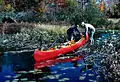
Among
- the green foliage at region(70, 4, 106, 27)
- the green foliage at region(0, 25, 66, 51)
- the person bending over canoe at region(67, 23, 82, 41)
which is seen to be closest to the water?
the person bending over canoe at region(67, 23, 82, 41)

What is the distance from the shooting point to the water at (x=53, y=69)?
12203mm

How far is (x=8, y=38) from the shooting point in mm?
25250

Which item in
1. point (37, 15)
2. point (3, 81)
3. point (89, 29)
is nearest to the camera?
point (3, 81)

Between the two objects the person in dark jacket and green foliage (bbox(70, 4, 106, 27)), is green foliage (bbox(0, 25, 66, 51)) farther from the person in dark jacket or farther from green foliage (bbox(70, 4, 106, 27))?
green foliage (bbox(70, 4, 106, 27))

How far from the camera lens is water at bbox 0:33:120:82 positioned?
12203 millimetres

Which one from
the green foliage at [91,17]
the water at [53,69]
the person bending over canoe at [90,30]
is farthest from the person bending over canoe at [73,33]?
the green foliage at [91,17]

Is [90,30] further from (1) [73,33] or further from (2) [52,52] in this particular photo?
(2) [52,52]

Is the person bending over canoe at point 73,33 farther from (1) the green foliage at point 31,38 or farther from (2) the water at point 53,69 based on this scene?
(2) the water at point 53,69

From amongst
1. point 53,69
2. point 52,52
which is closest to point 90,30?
point 52,52

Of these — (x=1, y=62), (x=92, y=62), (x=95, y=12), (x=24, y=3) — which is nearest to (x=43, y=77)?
(x=92, y=62)

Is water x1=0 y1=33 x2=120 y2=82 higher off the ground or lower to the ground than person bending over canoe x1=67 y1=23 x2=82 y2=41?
lower

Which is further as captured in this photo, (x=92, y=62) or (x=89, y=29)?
(x=89, y=29)

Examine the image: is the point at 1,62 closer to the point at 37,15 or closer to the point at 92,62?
the point at 92,62

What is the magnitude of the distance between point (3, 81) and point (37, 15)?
24.0 meters
